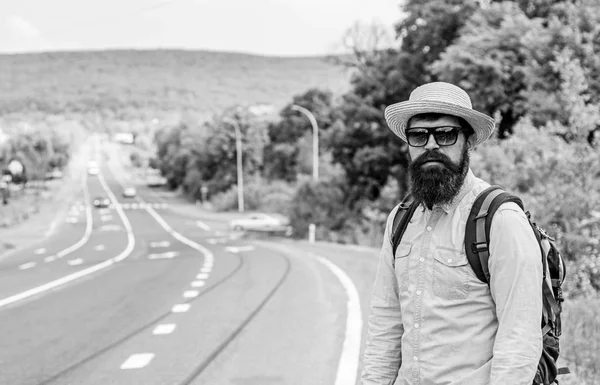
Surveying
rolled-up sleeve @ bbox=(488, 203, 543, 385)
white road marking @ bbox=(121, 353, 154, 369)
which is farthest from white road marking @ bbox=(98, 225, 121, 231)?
rolled-up sleeve @ bbox=(488, 203, 543, 385)

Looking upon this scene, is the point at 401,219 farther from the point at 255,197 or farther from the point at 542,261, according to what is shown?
the point at 255,197

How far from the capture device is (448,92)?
296 cm

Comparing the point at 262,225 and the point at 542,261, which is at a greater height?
the point at 542,261

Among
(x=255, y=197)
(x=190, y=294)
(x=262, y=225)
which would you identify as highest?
(x=190, y=294)

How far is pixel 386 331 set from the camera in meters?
3.10

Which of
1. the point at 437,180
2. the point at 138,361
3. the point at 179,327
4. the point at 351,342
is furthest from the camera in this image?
the point at 179,327

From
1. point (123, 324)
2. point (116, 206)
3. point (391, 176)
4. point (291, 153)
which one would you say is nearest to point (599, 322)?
point (123, 324)

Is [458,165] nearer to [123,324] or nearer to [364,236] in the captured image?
[123,324]

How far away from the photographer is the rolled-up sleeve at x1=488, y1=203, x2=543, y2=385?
252 cm

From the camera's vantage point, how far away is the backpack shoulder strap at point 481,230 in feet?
Answer: 8.70

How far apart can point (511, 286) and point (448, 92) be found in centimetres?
85

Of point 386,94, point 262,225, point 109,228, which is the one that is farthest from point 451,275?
point 109,228

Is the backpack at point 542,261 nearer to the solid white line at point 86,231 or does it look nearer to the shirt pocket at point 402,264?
the shirt pocket at point 402,264

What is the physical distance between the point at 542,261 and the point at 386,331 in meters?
0.77
